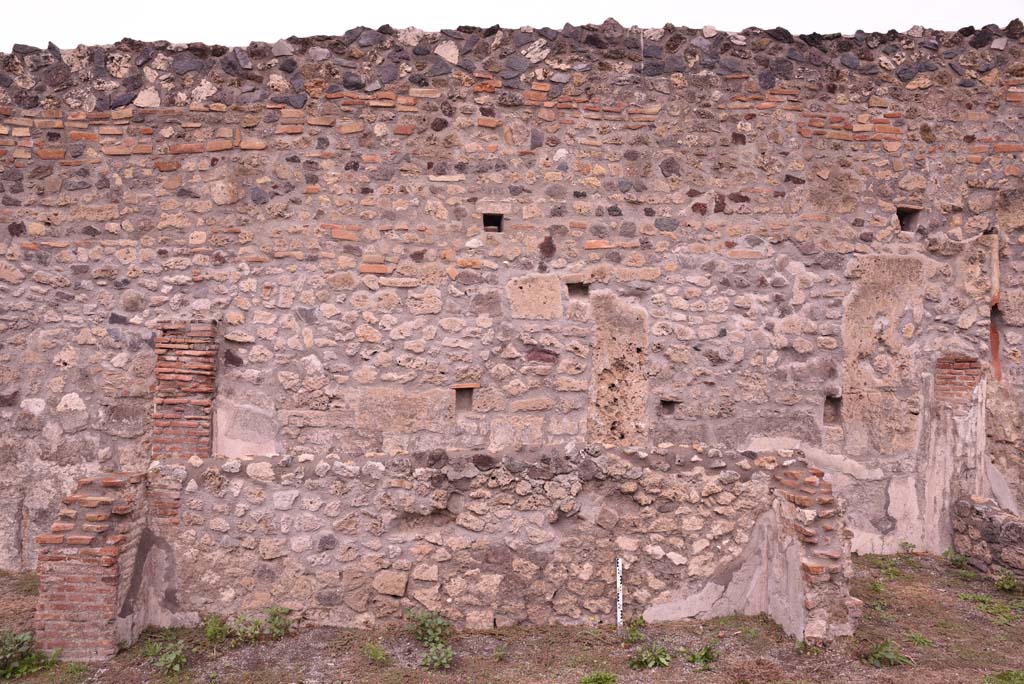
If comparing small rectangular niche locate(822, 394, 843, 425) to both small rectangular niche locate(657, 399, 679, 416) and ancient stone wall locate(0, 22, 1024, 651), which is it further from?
small rectangular niche locate(657, 399, 679, 416)

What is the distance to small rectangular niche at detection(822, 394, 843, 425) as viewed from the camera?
18.9ft

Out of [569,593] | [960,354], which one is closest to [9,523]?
[569,593]

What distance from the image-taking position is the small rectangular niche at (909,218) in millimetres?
5898

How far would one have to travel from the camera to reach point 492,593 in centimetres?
510

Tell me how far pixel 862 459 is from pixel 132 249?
228 inches

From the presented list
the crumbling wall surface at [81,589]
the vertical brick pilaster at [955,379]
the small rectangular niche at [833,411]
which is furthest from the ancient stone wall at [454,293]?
the crumbling wall surface at [81,589]

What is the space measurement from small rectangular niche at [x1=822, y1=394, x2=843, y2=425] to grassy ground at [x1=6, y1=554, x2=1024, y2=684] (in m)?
1.26

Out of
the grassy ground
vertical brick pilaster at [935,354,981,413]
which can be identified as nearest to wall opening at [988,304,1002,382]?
vertical brick pilaster at [935,354,981,413]

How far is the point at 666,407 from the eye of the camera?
5578mm

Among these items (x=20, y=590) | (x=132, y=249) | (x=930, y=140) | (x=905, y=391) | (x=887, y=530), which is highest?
(x=930, y=140)

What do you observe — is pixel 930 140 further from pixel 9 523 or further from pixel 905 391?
pixel 9 523

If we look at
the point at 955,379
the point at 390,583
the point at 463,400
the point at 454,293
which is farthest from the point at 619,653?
the point at 955,379

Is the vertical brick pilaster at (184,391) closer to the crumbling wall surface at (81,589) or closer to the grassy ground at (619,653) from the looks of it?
the crumbling wall surface at (81,589)

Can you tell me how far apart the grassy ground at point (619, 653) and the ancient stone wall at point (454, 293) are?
0.28 metres
